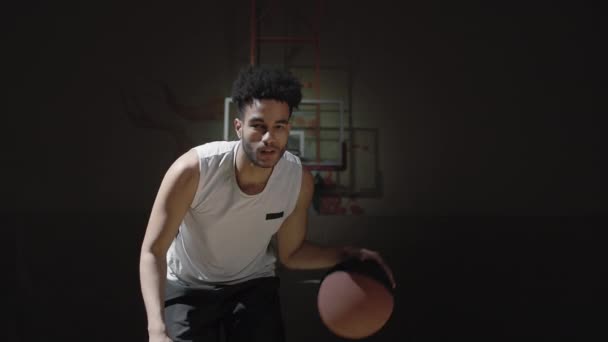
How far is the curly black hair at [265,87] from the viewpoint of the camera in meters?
1.34

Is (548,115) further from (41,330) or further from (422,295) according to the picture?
(41,330)

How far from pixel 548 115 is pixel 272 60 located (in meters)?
2.21

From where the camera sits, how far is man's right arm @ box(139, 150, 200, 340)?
114cm

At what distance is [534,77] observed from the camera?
350 cm

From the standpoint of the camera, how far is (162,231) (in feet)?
3.96

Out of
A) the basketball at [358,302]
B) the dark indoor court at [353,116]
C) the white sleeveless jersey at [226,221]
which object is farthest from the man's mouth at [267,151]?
the dark indoor court at [353,116]

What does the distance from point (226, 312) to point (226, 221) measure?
1.11ft

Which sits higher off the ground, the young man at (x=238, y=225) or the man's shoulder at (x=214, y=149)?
the man's shoulder at (x=214, y=149)

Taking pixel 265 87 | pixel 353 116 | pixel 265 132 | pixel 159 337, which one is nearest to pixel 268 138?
pixel 265 132

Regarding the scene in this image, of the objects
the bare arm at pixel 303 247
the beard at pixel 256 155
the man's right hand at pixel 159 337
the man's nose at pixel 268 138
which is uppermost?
the man's nose at pixel 268 138

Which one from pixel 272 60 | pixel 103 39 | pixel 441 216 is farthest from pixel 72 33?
pixel 441 216

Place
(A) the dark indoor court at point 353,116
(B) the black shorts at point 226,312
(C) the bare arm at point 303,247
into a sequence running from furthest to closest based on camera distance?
(A) the dark indoor court at point 353,116, (C) the bare arm at point 303,247, (B) the black shorts at point 226,312

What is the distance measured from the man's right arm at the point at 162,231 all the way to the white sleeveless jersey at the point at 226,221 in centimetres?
5

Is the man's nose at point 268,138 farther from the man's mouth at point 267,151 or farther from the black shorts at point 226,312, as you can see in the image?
the black shorts at point 226,312
